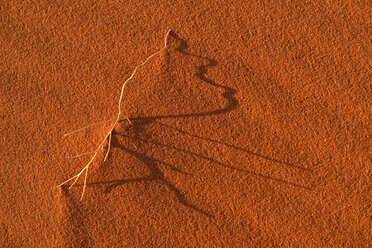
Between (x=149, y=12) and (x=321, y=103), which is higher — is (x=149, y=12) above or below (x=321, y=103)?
above

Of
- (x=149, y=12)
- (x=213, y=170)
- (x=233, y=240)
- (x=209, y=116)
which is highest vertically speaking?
(x=149, y=12)

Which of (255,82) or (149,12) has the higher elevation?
(149,12)

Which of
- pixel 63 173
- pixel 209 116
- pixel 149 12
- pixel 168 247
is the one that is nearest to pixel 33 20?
pixel 149 12

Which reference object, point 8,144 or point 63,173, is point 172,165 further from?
point 8,144

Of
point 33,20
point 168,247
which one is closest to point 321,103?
point 168,247

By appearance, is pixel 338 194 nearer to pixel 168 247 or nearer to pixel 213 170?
pixel 213 170
